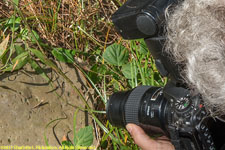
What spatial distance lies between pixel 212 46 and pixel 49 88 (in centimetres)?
67

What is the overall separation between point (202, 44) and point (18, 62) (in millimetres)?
666

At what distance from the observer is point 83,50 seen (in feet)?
5.02

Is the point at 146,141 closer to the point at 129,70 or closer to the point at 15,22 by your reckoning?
the point at 129,70

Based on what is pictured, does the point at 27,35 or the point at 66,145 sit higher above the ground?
the point at 27,35

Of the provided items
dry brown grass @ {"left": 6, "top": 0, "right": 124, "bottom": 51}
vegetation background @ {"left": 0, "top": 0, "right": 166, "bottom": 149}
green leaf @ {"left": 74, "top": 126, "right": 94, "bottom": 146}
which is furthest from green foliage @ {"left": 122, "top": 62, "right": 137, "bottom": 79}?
green leaf @ {"left": 74, "top": 126, "right": 94, "bottom": 146}

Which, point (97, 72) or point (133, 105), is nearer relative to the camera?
point (133, 105)

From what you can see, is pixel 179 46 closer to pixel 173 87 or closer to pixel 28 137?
pixel 173 87

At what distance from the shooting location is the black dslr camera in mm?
888

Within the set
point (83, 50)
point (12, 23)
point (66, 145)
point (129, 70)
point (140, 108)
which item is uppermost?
point (12, 23)

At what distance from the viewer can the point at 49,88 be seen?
1.34m

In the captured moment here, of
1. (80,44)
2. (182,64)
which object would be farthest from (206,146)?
(80,44)

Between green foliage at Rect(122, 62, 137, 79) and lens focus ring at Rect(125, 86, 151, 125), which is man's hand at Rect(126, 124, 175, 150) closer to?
lens focus ring at Rect(125, 86, 151, 125)

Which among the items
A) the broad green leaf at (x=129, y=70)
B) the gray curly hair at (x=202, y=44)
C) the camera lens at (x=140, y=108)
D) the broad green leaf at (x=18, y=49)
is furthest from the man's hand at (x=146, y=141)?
the broad green leaf at (x=18, y=49)

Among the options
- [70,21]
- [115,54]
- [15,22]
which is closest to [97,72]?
[115,54]
